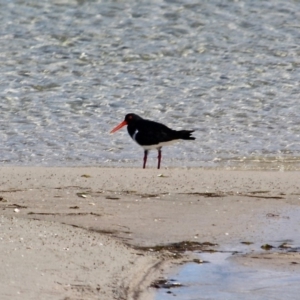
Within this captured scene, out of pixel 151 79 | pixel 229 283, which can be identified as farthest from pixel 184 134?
pixel 229 283

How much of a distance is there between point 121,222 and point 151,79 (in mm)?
5717

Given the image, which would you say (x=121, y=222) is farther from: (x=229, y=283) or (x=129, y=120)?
(x=129, y=120)

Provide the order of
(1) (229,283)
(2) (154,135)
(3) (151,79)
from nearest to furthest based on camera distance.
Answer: (1) (229,283) → (2) (154,135) → (3) (151,79)

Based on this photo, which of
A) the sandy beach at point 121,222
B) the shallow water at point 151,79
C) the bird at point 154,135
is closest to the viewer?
the sandy beach at point 121,222

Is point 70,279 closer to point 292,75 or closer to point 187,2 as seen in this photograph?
point 292,75

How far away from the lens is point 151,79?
1155cm

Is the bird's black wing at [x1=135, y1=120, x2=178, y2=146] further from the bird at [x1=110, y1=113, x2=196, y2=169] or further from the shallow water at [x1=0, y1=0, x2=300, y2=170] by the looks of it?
the shallow water at [x1=0, y1=0, x2=300, y2=170]

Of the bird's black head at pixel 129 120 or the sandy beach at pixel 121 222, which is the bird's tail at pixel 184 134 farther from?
the sandy beach at pixel 121 222

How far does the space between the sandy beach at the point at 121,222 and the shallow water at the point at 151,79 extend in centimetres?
111

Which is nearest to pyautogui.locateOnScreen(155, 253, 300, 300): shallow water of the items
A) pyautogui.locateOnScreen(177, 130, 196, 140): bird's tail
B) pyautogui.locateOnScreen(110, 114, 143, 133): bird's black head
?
pyautogui.locateOnScreen(177, 130, 196, 140): bird's tail

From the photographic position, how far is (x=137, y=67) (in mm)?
12031

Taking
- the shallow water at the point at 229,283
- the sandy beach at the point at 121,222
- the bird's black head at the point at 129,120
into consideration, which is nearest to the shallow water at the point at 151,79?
the bird's black head at the point at 129,120

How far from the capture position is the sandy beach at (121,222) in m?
4.62

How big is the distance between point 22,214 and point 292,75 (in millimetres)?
A: 6363
